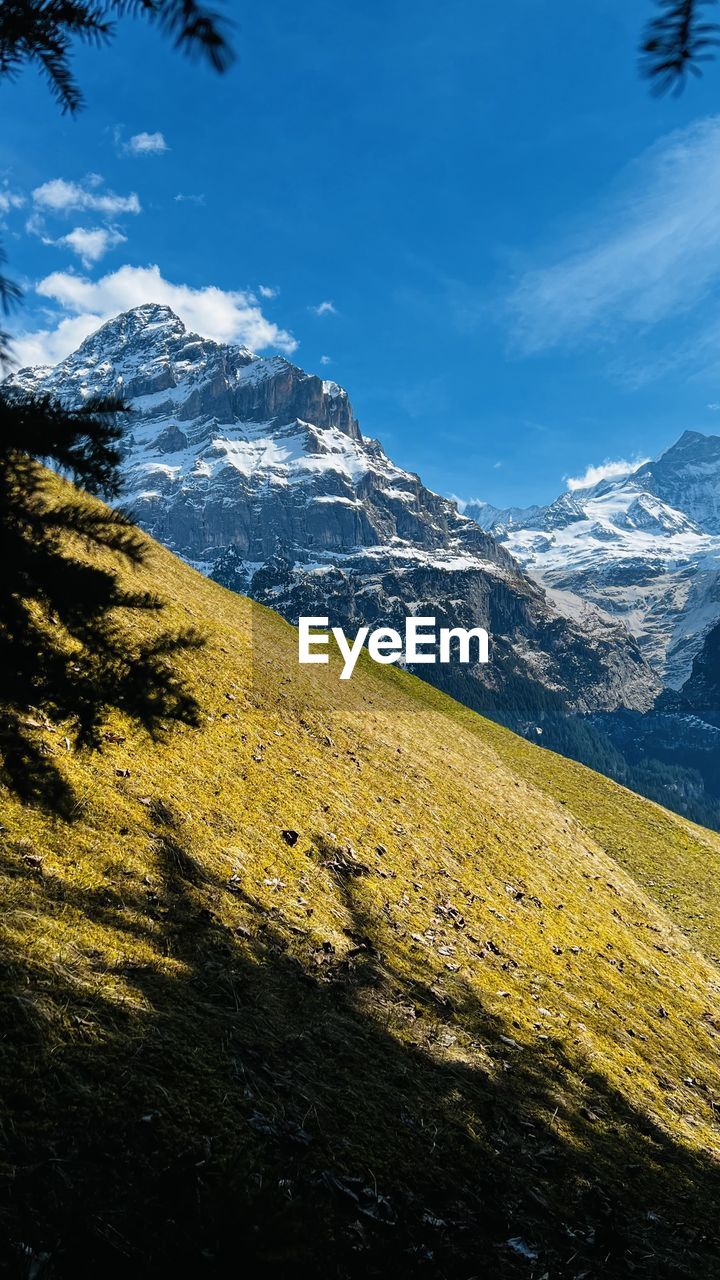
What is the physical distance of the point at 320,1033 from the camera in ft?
26.0

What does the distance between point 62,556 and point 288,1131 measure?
530cm

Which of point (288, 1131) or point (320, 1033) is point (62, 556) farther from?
point (320, 1033)

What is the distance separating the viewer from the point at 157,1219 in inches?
156

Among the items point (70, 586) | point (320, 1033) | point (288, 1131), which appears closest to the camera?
point (70, 586)

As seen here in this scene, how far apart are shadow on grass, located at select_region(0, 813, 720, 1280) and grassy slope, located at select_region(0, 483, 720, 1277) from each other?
3 centimetres

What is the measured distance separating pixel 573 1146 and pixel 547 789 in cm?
2641

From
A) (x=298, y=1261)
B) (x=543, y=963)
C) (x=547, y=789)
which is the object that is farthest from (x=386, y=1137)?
(x=547, y=789)

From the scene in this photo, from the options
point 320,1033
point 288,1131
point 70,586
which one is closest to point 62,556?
point 70,586

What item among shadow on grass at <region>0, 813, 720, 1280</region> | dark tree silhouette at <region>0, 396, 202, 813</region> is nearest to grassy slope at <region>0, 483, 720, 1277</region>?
shadow on grass at <region>0, 813, 720, 1280</region>

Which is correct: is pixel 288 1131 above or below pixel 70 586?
below

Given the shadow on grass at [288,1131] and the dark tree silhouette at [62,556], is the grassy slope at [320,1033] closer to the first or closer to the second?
the shadow on grass at [288,1131]

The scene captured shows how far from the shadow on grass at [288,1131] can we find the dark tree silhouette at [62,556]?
8.79 ft

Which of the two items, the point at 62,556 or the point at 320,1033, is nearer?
the point at 62,556

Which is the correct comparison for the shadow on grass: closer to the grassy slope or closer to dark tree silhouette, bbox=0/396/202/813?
the grassy slope
